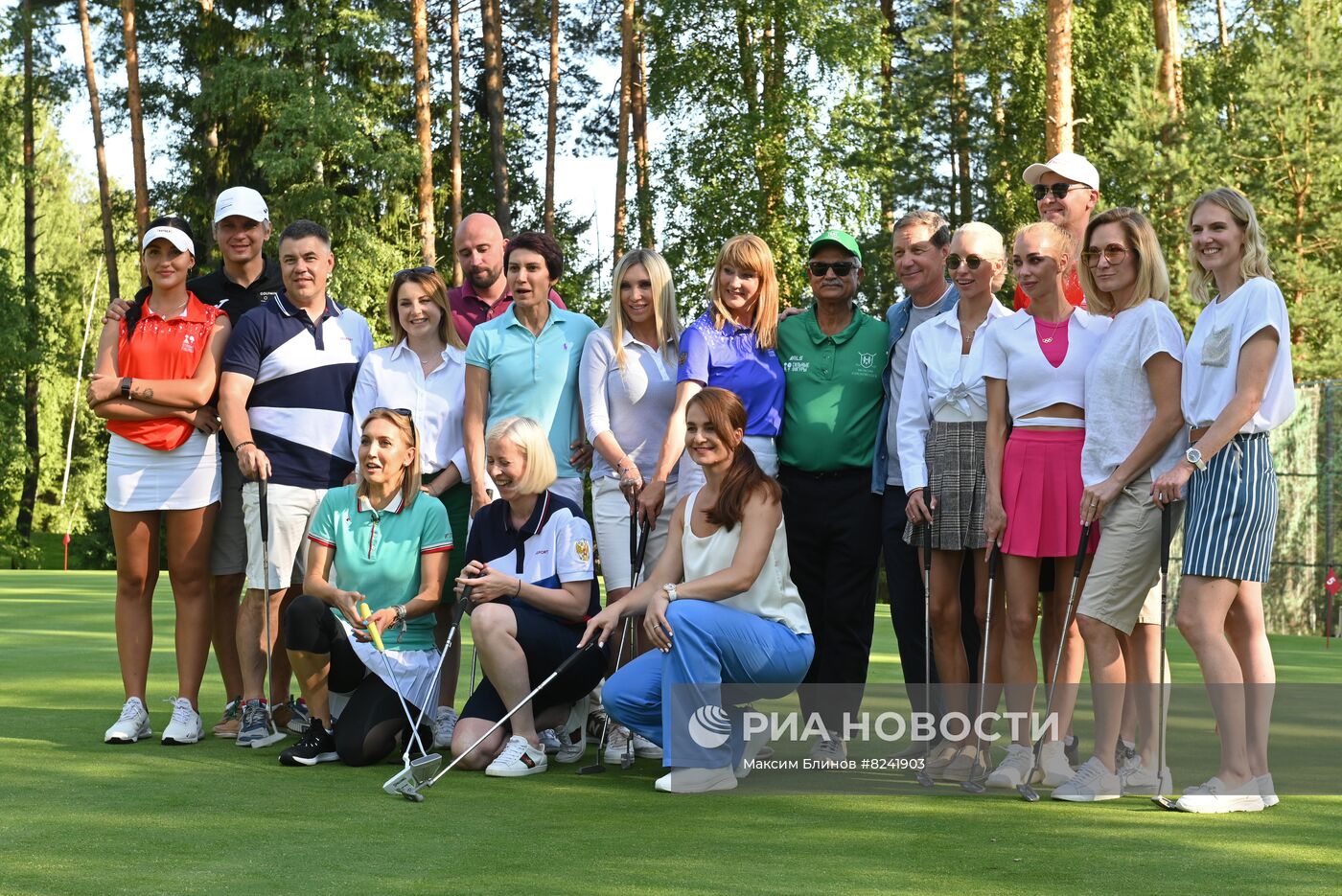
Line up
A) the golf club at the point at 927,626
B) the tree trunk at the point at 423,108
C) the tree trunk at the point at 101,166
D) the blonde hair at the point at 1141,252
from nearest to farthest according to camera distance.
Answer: the blonde hair at the point at 1141,252 < the golf club at the point at 927,626 < the tree trunk at the point at 423,108 < the tree trunk at the point at 101,166

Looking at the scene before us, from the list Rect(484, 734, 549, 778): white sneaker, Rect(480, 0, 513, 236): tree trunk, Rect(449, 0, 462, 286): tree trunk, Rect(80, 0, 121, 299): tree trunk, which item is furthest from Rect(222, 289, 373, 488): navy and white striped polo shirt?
Rect(80, 0, 121, 299): tree trunk

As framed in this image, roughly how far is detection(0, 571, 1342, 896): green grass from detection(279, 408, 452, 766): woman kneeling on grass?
22 centimetres

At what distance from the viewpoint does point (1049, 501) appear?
4.61 m

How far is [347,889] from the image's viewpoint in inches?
129

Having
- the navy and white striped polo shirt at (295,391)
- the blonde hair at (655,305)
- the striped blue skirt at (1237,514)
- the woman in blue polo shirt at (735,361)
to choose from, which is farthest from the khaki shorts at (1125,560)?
the navy and white striped polo shirt at (295,391)

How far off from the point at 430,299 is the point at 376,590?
1.16 meters

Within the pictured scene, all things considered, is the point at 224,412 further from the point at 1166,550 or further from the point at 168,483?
the point at 1166,550

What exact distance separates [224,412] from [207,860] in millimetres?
2297

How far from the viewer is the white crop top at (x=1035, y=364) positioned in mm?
4617

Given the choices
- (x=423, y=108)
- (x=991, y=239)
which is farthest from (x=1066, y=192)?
(x=423, y=108)

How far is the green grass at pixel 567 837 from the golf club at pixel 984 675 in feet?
0.38

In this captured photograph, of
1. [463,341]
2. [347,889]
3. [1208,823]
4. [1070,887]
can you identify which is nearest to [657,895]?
[347,889]

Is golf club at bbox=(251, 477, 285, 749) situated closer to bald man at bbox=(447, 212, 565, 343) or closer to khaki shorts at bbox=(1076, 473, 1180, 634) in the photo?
bald man at bbox=(447, 212, 565, 343)

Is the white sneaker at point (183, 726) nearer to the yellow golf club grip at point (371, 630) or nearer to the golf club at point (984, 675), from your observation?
the yellow golf club grip at point (371, 630)
